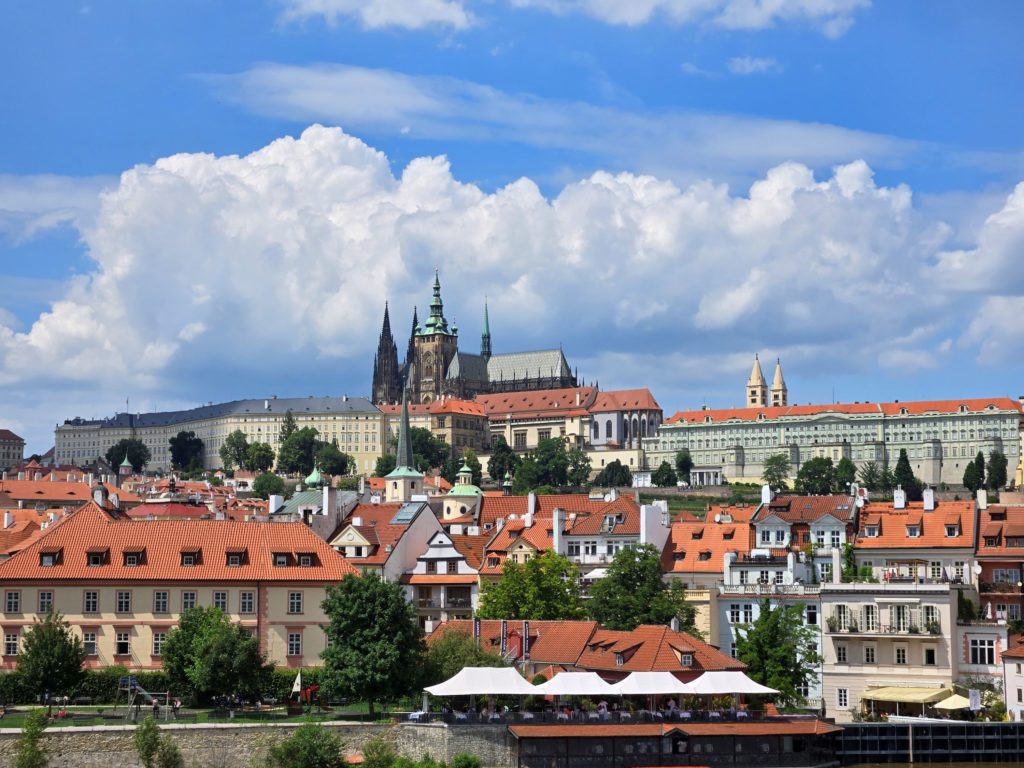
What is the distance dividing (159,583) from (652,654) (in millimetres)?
19037

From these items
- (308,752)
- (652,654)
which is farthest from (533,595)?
(308,752)

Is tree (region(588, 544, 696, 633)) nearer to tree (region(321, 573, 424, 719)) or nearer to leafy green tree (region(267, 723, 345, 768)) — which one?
tree (region(321, 573, 424, 719))

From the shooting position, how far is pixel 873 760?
58312 millimetres

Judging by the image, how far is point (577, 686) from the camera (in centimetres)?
5656

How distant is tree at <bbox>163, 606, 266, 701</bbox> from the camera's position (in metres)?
59.8

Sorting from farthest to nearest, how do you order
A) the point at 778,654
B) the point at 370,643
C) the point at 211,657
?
the point at 778,654 → the point at 370,643 → the point at 211,657

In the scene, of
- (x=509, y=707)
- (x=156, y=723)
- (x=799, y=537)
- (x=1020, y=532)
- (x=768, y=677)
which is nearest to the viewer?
(x=156, y=723)

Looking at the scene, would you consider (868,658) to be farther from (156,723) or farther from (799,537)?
Result: (156,723)

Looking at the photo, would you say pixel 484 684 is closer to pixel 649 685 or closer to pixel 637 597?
pixel 649 685

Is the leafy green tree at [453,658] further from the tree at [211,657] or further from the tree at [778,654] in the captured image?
the tree at [778,654]

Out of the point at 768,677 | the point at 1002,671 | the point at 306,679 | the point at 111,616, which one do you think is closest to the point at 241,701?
the point at 306,679

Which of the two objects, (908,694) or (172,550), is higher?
(172,550)

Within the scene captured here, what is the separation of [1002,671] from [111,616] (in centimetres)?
3338

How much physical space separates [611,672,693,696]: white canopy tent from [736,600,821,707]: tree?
20.7 ft
